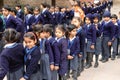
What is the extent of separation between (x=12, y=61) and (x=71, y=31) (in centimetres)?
223

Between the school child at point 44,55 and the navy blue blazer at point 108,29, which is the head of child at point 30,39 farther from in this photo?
the navy blue blazer at point 108,29

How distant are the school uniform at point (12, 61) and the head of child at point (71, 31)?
1.90m

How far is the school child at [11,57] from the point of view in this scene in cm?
455

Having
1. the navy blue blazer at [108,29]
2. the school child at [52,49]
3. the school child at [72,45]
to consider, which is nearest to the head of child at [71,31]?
the school child at [72,45]

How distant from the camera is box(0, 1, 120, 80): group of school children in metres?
4.74

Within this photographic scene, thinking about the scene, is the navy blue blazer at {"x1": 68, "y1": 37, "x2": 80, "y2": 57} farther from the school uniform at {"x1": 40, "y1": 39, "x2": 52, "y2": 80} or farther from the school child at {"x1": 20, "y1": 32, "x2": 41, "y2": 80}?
the school child at {"x1": 20, "y1": 32, "x2": 41, "y2": 80}

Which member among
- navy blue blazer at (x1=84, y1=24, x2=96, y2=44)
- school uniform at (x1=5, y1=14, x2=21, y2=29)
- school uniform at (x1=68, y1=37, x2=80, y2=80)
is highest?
school uniform at (x1=5, y1=14, x2=21, y2=29)

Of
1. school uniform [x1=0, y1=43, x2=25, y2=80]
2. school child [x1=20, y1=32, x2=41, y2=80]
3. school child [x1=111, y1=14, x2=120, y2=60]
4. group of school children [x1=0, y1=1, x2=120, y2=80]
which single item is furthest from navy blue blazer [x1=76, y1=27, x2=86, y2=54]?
school uniform [x1=0, y1=43, x2=25, y2=80]

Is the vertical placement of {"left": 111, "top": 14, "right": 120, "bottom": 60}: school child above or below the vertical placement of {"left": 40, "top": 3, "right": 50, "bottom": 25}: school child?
below

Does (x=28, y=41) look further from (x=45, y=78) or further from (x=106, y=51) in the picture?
(x=106, y=51)

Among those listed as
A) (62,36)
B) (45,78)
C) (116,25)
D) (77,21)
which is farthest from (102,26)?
(45,78)

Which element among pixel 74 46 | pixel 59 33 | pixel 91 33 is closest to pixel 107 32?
pixel 91 33

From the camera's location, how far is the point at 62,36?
5.91 metres

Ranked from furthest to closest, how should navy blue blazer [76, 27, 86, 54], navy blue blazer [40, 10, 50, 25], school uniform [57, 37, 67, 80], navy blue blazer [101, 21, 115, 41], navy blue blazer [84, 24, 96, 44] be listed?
navy blue blazer [40, 10, 50, 25] < navy blue blazer [101, 21, 115, 41] < navy blue blazer [84, 24, 96, 44] < navy blue blazer [76, 27, 86, 54] < school uniform [57, 37, 67, 80]
